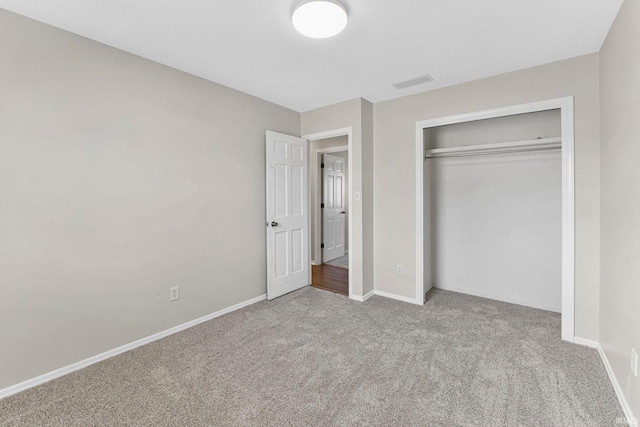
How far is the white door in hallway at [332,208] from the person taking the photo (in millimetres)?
5570

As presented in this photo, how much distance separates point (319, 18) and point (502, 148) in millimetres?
2311

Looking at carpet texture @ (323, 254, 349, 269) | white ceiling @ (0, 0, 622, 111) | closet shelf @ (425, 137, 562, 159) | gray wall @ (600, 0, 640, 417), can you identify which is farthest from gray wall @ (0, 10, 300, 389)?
gray wall @ (600, 0, 640, 417)

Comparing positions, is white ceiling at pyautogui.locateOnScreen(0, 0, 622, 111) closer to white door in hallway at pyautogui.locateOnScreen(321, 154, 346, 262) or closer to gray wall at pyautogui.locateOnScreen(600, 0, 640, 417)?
gray wall at pyautogui.locateOnScreen(600, 0, 640, 417)

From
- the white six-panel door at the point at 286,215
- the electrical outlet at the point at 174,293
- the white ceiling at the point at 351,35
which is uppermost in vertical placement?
the white ceiling at the point at 351,35

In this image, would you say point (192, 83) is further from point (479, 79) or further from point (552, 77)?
point (552, 77)

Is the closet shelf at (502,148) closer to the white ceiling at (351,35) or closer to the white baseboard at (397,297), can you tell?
the white ceiling at (351,35)

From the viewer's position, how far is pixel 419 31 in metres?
2.11

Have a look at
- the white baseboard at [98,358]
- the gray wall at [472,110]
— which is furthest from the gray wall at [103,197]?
the gray wall at [472,110]

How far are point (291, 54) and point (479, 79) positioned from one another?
186 cm

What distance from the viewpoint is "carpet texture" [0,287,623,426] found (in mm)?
1667

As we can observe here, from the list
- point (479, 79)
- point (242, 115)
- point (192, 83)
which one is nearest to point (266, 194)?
point (242, 115)

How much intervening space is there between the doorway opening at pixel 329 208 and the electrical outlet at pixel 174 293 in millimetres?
2129

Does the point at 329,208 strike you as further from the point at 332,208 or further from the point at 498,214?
the point at 498,214

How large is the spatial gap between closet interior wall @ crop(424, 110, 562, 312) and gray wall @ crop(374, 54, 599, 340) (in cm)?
37
